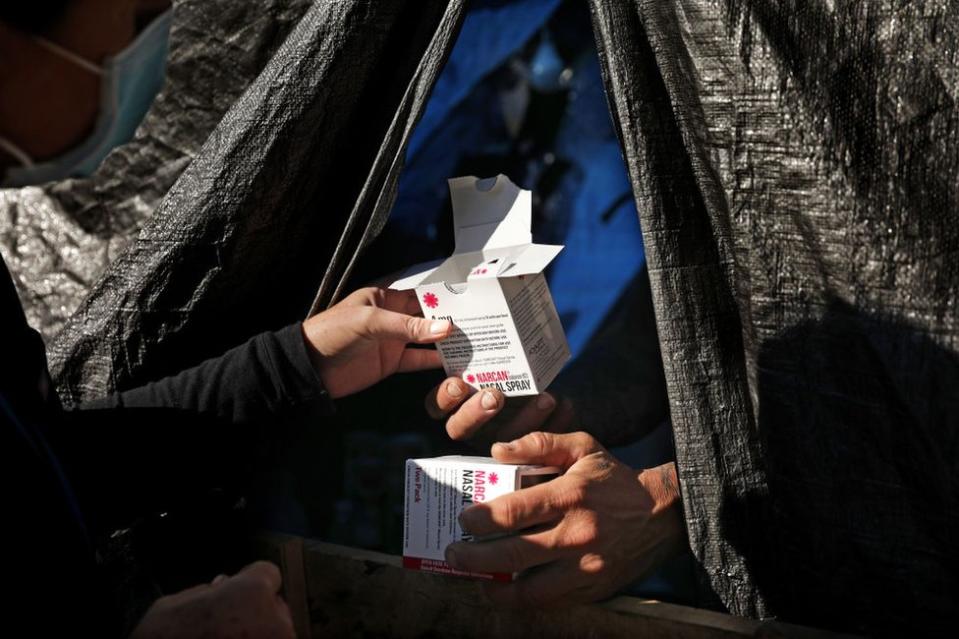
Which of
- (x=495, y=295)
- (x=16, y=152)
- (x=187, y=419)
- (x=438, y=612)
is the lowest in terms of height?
(x=438, y=612)

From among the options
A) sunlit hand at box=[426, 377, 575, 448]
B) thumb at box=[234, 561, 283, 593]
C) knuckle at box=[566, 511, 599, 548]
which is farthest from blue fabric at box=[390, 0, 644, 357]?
thumb at box=[234, 561, 283, 593]

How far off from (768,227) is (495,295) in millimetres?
386

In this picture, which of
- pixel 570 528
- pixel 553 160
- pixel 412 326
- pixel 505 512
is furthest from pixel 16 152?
pixel 553 160

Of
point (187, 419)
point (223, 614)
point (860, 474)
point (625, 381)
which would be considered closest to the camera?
point (223, 614)

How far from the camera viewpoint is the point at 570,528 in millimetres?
1346

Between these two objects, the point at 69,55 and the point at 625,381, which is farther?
the point at 625,381

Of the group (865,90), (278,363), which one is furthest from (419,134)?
(865,90)

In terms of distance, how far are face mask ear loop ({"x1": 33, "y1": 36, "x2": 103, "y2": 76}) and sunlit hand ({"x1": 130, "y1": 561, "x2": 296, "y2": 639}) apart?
62cm

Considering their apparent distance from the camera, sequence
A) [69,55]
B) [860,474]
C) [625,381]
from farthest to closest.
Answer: [625,381] → [860,474] → [69,55]

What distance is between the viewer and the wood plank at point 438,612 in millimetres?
1273

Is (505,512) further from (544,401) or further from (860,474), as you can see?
(860,474)

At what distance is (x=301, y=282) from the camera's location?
163cm

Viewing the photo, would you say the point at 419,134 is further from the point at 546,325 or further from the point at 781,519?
the point at 781,519

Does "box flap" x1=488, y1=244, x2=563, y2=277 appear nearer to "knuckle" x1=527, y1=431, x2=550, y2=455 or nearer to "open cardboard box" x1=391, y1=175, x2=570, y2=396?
"open cardboard box" x1=391, y1=175, x2=570, y2=396
